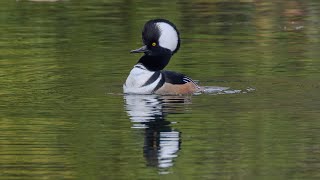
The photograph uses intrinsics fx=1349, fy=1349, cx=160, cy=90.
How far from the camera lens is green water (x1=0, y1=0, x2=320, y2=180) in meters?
11.7

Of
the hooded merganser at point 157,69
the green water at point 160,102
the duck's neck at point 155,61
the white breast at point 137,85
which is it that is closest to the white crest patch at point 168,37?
the hooded merganser at point 157,69

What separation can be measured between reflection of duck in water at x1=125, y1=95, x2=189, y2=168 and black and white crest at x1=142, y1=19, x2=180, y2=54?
31.2 inches

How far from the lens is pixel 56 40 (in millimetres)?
22031

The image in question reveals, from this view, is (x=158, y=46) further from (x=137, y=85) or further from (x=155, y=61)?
(x=137, y=85)

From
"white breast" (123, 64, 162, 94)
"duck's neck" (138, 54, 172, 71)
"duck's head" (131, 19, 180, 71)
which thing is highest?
"duck's head" (131, 19, 180, 71)

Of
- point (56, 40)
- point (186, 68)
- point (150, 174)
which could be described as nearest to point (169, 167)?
point (150, 174)

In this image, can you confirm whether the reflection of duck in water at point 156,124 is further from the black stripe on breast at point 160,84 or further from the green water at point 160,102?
the black stripe on breast at point 160,84

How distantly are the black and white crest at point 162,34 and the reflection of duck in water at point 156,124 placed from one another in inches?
31.2

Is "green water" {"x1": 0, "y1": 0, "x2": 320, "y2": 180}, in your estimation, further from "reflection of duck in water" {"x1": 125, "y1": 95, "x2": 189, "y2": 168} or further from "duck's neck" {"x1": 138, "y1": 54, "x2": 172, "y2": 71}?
"duck's neck" {"x1": 138, "y1": 54, "x2": 172, "y2": 71}

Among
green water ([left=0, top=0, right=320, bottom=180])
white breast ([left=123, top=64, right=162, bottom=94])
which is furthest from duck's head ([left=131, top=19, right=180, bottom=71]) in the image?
green water ([left=0, top=0, right=320, bottom=180])

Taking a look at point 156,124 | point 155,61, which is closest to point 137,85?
point 155,61

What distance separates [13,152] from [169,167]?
163 centimetres

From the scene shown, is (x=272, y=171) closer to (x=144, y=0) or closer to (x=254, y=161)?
(x=254, y=161)

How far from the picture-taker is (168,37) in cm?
1655
